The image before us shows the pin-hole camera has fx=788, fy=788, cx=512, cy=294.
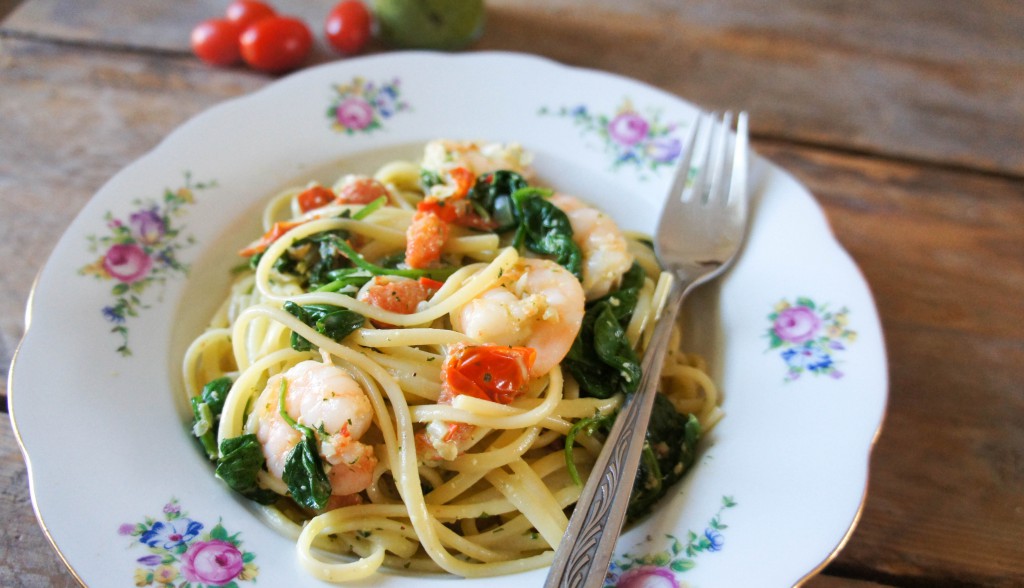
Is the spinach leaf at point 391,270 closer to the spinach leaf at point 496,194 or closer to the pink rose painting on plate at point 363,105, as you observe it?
the spinach leaf at point 496,194

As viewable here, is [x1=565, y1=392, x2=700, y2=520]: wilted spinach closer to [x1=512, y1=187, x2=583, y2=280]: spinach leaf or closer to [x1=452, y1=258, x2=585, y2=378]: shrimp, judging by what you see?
[x1=452, y1=258, x2=585, y2=378]: shrimp

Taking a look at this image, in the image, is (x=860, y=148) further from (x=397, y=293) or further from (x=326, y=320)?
(x=326, y=320)

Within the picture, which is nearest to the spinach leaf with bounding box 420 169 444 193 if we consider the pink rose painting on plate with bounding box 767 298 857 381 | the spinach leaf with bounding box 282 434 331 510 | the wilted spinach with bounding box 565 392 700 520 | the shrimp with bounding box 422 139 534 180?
the shrimp with bounding box 422 139 534 180

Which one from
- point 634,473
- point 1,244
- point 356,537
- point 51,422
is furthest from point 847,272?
point 1,244

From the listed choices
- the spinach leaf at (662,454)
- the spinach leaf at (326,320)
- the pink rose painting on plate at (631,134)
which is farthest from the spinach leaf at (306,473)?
the pink rose painting on plate at (631,134)

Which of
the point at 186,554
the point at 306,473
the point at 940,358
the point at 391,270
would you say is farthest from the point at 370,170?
the point at 940,358

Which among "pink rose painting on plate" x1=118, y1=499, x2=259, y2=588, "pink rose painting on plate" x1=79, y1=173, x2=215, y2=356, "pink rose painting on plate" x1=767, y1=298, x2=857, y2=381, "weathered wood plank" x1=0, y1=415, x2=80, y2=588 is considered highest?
"pink rose painting on plate" x1=767, y1=298, x2=857, y2=381

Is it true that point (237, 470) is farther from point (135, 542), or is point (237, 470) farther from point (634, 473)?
point (634, 473)
